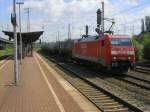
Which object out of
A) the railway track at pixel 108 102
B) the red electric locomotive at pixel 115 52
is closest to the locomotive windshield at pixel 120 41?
the red electric locomotive at pixel 115 52

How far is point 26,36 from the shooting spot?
209 ft

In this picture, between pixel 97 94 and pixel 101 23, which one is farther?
pixel 101 23

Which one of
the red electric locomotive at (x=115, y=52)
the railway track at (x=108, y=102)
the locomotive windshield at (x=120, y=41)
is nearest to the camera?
the railway track at (x=108, y=102)

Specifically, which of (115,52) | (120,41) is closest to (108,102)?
(115,52)

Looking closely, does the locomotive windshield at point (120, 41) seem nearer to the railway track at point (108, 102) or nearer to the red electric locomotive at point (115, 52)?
the red electric locomotive at point (115, 52)

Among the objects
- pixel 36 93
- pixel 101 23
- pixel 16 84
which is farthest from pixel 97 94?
pixel 101 23

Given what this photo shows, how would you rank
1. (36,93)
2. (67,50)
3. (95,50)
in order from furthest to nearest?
(67,50) → (95,50) → (36,93)

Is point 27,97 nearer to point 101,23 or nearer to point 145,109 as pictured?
point 145,109

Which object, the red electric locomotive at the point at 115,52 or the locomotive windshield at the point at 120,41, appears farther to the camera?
the locomotive windshield at the point at 120,41

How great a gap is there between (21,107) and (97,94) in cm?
588

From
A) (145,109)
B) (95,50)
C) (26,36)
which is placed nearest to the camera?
(145,109)

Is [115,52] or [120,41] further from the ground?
[120,41]

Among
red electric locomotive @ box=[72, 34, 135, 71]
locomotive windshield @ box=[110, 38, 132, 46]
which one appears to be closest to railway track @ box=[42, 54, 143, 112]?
red electric locomotive @ box=[72, 34, 135, 71]

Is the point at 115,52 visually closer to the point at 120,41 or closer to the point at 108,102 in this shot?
the point at 120,41
